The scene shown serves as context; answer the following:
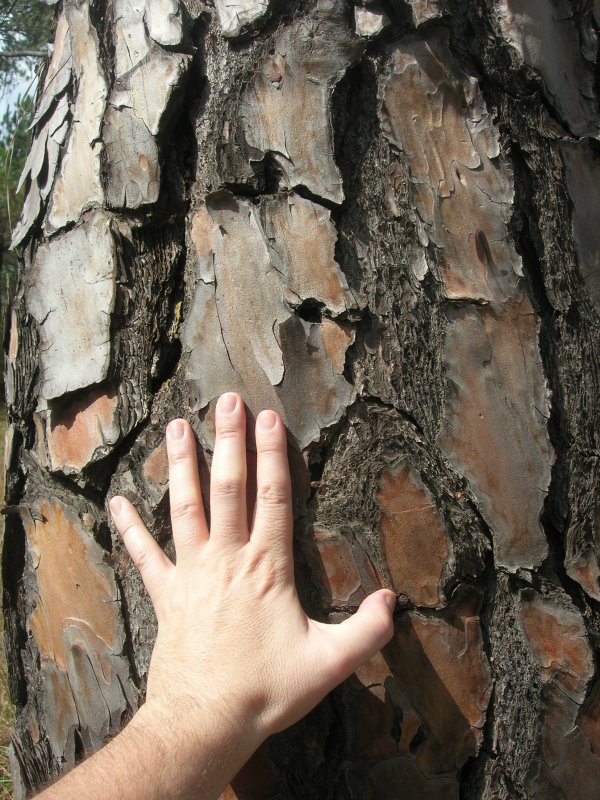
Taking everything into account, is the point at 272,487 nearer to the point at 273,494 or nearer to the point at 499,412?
the point at 273,494

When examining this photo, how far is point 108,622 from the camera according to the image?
1.34 meters

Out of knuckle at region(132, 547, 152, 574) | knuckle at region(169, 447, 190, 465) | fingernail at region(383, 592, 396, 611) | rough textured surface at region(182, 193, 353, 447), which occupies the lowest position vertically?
fingernail at region(383, 592, 396, 611)

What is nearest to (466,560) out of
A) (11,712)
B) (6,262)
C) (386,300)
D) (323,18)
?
(386,300)

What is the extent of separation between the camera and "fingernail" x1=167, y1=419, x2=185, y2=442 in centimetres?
124

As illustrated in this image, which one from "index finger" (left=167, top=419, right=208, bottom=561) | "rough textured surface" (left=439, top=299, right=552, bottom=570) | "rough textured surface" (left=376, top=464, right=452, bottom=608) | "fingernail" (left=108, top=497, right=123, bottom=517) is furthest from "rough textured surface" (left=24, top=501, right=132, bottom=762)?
"rough textured surface" (left=439, top=299, right=552, bottom=570)

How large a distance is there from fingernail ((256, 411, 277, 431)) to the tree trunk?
0.03 metres

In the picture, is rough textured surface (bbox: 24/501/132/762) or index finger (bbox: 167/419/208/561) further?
rough textured surface (bbox: 24/501/132/762)

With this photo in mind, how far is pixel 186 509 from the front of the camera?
1.23m

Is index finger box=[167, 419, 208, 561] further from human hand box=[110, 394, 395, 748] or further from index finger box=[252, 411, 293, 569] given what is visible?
index finger box=[252, 411, 293, 569]

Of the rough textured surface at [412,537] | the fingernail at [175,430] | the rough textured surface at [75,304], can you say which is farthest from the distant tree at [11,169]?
the rough textured surface at [412,537]

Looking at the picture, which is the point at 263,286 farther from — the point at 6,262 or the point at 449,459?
the point at 6,262

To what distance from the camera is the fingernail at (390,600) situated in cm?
119

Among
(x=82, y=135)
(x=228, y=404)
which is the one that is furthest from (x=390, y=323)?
(x=82, y=135)

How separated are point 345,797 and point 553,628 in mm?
484
